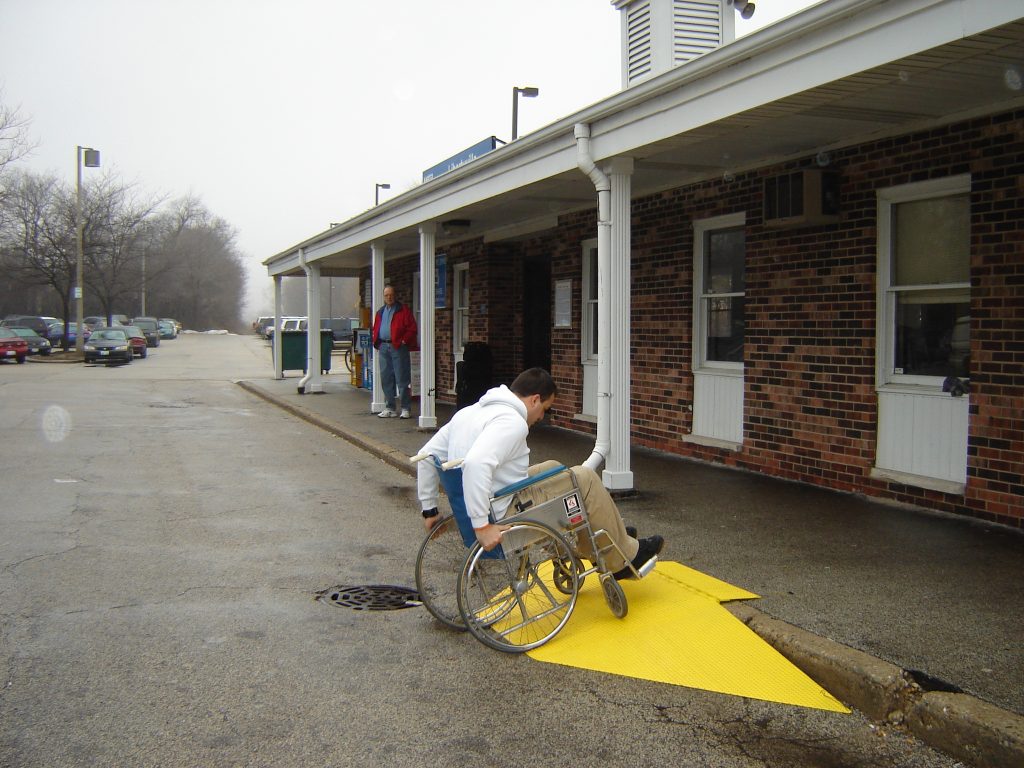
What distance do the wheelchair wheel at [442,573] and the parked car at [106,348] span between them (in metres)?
32.0

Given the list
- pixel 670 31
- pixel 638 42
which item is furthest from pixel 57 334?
pixel 670 31

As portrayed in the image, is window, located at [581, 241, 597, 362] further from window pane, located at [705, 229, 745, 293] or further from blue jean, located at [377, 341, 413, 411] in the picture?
blue jean, located at [377, 341, 413, 411]

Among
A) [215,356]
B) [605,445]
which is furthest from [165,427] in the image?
[215,356]

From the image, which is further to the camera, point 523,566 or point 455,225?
point 455,225

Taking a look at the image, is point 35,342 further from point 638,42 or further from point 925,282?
point 925,282

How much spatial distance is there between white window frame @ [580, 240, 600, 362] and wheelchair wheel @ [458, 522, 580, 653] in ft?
23.0

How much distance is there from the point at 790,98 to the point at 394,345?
8863mm

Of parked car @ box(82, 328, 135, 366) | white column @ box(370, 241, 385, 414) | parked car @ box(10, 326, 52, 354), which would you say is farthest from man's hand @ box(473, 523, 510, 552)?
parked car @ box(10, 326, 52, 354)

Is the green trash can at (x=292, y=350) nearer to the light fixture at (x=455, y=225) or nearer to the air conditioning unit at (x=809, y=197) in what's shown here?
the light fixture at (x=455, y=225)

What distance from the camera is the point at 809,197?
7.67 metres

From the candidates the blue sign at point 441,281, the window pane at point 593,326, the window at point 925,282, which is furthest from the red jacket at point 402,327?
the window at point 925,282

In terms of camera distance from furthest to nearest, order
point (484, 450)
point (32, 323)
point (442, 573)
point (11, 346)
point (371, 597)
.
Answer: point (32, 323) < point (11, 346) < point (442, 573) < point (371, 597) < point (484, 450)

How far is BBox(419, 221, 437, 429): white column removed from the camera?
12.4 metres

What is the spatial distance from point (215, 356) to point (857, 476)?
127 feet
